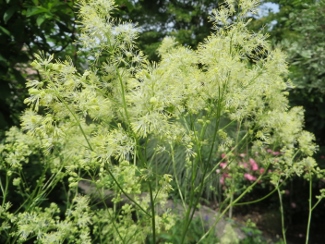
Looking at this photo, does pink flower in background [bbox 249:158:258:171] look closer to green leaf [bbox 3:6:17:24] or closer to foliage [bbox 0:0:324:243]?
foliage [bbox 0:0:324:243]

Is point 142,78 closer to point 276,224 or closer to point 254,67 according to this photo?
point 254,67

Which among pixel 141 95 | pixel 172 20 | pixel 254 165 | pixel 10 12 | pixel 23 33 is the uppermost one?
pixel 172 20

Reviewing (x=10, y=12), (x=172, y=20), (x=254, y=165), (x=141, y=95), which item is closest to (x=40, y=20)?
(x=10, y=12)

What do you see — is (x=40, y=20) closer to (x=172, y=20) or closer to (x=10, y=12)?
(x=10, y=12)

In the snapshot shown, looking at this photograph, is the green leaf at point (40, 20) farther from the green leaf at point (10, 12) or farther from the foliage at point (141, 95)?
the foliage at point (141, 95)

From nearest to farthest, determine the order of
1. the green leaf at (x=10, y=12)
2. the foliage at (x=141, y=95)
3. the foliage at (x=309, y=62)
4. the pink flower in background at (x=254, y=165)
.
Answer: the foliage at (x=141, y=95), the green leaf at (x=10, y=12), the foliage at (x=309, y=62), the pink flower in background at (x=254, y=165)

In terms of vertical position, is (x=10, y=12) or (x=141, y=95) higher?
(x=10, y=12)

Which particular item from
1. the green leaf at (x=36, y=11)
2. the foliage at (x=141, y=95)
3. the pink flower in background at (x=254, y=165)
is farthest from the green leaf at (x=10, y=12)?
the pink flower in background at (x=254, y=165)

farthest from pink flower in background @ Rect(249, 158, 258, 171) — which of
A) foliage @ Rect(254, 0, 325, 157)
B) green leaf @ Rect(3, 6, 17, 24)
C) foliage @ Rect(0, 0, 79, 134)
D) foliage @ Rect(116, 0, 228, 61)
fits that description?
foliage @ Rect(116, 0, 228, 61)

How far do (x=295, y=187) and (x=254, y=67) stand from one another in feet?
15.5

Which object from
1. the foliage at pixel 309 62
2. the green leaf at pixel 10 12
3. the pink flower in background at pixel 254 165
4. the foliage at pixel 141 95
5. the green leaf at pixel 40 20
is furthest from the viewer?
the pink flower in background at pixel 254 165

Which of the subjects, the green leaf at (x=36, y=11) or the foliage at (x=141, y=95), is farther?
the green leaf at (x=36, y=11)

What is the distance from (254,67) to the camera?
3.91ft

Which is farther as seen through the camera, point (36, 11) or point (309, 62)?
point (309, 62)
